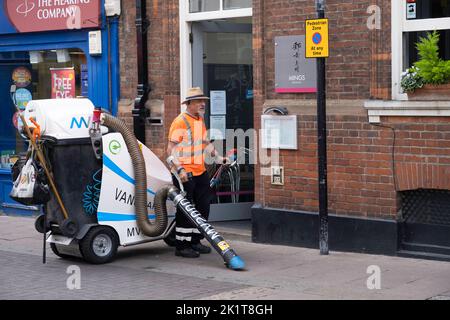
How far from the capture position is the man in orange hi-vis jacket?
31.3 ft

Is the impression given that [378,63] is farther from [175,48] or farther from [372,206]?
[175,48]

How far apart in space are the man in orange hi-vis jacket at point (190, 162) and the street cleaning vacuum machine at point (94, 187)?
0.22 m

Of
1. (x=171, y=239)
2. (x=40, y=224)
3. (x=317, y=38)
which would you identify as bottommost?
(x=171, y=239)

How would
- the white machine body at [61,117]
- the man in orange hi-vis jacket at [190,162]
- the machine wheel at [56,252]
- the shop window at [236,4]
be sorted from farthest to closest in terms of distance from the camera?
the shop window at [236,4] < the machine wheel at [56,252] < the man in orange hi-vis jacket at [190,162] < the white machine body at [61,117]

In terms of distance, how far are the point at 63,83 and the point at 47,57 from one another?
21.0 inches

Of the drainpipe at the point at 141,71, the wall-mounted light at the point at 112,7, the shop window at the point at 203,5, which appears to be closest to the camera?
the shop window at the point at 203,5

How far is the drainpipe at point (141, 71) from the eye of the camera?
11.7 meters

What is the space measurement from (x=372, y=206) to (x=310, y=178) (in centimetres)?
87

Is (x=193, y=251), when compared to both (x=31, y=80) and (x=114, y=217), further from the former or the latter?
(x=31, y=80)

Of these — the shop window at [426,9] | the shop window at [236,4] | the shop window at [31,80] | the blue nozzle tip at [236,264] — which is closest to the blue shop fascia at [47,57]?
the shop window at [31,80]

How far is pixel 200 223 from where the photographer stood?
903 centimetres

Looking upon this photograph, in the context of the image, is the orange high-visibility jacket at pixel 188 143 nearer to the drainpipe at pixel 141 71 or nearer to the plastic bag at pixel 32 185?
the plastic bag at pixel 32 185

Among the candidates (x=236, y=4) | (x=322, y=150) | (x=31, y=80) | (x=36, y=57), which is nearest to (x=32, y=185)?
(x=322, y=150)

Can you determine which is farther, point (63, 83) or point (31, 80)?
point (31, 80)
